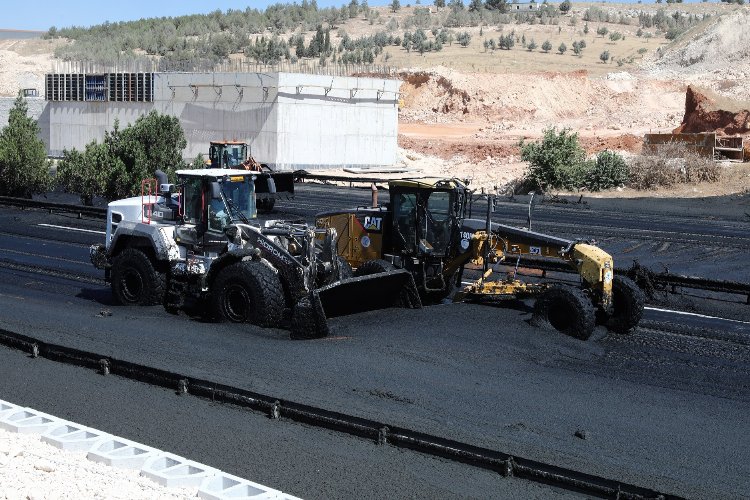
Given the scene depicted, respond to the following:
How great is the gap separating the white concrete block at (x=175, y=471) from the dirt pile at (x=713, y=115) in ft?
143

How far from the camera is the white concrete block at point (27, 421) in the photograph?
32.4ft

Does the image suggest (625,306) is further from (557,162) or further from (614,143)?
(614,143)

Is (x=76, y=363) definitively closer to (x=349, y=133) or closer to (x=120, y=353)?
(x=120, y=353)

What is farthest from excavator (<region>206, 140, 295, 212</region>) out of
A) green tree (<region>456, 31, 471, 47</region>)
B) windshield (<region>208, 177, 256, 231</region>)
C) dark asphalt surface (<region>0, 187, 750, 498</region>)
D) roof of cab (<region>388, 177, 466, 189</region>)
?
green tree (<region>456, 31, 471, 47</region>)

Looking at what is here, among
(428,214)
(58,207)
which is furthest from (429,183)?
(58,207)

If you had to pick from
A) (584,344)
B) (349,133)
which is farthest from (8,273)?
(349,133)

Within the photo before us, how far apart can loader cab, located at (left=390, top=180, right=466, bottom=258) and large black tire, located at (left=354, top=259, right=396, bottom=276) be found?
0.38 meters

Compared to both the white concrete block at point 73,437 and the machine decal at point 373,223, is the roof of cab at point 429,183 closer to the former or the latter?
the machine decal at point 373,223

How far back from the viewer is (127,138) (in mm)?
33469

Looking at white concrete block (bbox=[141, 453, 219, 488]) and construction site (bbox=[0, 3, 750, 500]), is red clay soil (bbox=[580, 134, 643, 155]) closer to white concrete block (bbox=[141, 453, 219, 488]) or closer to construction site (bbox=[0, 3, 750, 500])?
construction site (bbox=[0, 3, 750, 500])

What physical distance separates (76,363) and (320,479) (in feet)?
16.4

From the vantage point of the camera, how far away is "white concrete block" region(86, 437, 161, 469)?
9000mm

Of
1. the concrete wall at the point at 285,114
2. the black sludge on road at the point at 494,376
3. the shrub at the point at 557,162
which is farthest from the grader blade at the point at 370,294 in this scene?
the concrete wall at the point at 285,114

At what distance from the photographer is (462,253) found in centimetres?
1642
